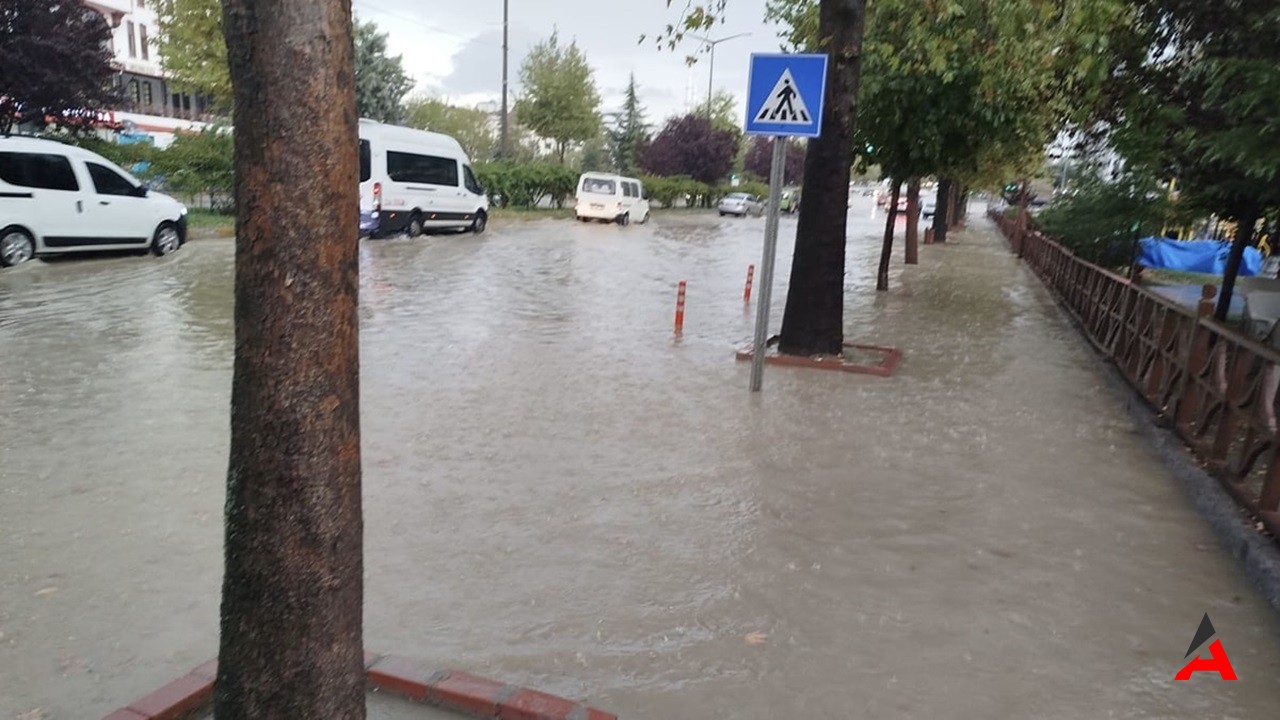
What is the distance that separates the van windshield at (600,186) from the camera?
34.2m

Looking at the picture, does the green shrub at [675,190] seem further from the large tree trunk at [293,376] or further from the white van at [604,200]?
the large tree trunk at [293,376]

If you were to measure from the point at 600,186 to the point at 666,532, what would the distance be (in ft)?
98.8

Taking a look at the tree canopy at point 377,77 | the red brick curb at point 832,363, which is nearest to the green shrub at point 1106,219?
the red brick curb at point 832,363

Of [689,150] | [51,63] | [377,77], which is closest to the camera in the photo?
[51,63]

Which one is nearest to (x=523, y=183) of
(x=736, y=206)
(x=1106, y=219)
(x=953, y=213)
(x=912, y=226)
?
(x=736, y=206)

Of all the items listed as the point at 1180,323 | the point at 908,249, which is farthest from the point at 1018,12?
the point at 908,249

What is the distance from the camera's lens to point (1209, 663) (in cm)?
395

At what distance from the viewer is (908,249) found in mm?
23125

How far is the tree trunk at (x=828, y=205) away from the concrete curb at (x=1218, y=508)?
2974mm

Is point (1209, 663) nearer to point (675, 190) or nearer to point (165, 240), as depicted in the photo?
point (165, 240)

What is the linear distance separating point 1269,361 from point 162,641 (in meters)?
5.87

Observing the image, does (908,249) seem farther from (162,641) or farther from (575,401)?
(162,641)

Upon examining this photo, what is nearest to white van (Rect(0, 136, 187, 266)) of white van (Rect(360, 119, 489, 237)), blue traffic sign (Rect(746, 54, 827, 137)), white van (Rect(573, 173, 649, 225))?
white van (Rect(360, 119, 489, 237))

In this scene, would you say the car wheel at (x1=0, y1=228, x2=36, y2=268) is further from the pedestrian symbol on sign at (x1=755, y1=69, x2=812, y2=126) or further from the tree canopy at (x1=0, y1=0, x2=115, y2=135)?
the pedestrian symbol on sign at (x1=755, y1=69, x2=812, y2=126)
